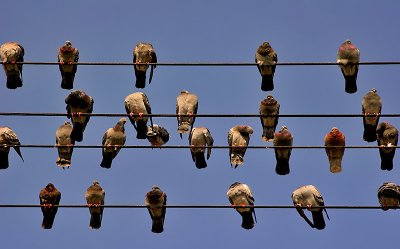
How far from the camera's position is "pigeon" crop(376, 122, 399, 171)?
16.1 m

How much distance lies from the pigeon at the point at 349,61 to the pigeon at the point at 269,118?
1194 mm

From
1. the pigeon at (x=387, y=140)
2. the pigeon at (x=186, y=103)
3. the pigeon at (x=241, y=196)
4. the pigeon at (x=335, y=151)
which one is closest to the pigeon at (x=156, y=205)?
the pigeon at (x=241, y=196)

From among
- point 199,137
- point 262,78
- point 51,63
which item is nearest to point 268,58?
point 262,78

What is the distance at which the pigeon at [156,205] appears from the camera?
1534 cm

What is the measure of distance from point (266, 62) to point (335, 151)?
1.64 meters

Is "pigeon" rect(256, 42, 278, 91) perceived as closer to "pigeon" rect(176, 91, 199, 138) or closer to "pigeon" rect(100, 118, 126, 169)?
"pigeon" rect(176, 91, 199, 138)

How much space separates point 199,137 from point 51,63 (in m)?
4.54

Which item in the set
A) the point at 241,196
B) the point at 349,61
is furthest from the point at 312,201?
the point at 349,61

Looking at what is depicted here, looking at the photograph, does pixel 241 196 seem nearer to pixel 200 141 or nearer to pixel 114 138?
pixel 200 141

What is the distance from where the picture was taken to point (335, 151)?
15.9 m

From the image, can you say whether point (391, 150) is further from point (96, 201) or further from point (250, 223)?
point (96, 201)

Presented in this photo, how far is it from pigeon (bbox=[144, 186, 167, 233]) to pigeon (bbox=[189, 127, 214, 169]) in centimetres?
96

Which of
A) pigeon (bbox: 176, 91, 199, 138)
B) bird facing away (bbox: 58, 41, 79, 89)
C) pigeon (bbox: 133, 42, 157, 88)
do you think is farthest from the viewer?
pigeon (bbox: 176, 91, 199, 138)

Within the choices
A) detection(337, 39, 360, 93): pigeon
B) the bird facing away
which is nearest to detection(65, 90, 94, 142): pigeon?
the bird facing away
